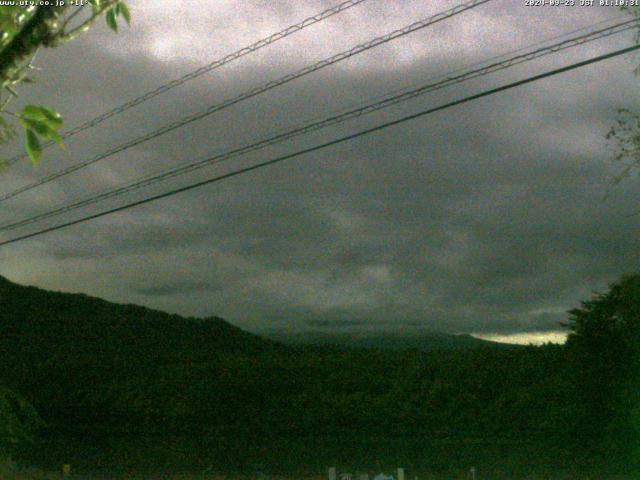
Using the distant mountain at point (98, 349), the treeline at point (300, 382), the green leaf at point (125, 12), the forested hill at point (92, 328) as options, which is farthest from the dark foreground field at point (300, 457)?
the green leaf at point (125, 12)

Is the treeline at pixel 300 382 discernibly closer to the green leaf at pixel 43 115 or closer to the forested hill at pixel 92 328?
the forested hill at pixel 92 328

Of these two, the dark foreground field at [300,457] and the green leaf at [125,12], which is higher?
the green leaf at [125,12]

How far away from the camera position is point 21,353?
31484mm

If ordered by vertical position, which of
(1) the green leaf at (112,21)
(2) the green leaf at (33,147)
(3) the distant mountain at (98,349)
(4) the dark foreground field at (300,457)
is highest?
(3) the distant mountain at (98,349)

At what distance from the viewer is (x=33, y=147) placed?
124 inches

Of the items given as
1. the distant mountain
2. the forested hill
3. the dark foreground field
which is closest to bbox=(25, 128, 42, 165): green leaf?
the dark foreground field

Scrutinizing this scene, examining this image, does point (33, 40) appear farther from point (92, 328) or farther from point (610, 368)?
point (92, 328)

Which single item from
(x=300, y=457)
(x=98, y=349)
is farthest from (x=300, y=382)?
(x=98, y=349)

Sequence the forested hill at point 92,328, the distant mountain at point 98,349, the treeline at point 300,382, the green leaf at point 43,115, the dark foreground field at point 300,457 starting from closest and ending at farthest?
the green leaf at point 43,115 → the dark foreground field at point 300,457 → the treeline at point 300,382 → the distant mountain at point 98,349 → the forested hill at point 92,328

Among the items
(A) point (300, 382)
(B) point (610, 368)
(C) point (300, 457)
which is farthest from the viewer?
(A) point (300, 382)

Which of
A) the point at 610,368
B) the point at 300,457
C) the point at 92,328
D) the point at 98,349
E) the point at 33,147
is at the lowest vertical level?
the point at 300,457

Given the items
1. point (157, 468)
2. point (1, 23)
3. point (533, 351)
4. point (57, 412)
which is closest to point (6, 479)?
point (157, 468)

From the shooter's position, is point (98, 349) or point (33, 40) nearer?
point (33, 40)

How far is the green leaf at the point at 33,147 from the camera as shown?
10.3 ft
